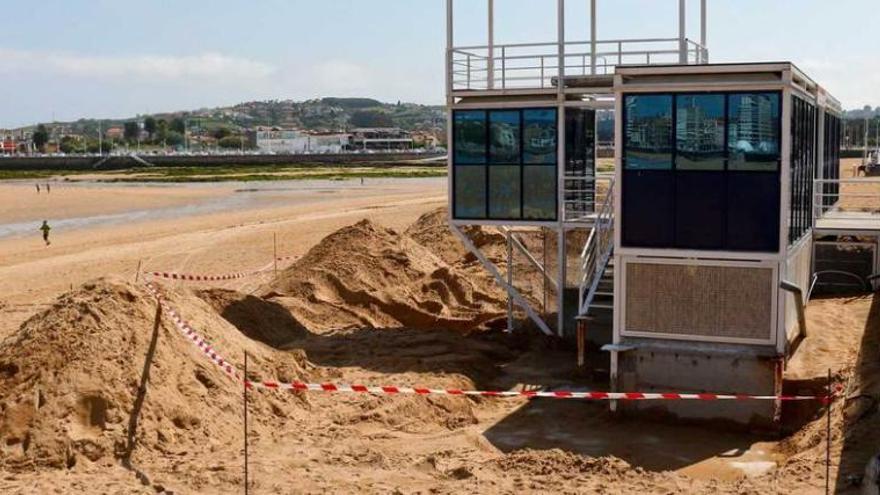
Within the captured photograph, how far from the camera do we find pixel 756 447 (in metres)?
14.8

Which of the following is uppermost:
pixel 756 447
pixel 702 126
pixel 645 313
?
pixel 702 126

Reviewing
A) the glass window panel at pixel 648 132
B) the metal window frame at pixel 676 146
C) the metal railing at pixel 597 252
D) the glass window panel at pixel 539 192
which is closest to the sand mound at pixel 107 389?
the metal railing at pixel 597 252

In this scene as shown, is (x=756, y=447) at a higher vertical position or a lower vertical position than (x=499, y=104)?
lower

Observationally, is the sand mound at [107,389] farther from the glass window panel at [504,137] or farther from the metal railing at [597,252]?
the glass window panel at [504,137]

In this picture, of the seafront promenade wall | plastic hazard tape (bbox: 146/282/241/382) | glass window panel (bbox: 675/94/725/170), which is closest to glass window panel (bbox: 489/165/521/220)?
glass window panel (bbox: 675/94/725/170)

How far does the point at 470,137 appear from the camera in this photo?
2103 cm

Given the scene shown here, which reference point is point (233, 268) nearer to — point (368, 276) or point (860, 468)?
point (368, 276)

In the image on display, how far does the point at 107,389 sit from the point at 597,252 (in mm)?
9423

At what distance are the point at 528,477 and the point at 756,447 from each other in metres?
4.11

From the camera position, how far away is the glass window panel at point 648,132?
1650cm

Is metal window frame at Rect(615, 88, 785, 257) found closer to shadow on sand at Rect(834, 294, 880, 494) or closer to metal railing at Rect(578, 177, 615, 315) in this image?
metal railing at Rect(578, 177, 615, 315)

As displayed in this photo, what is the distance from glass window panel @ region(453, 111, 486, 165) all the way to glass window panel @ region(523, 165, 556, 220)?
100 cm

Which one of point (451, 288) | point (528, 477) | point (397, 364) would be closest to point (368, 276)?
point (451, 288)

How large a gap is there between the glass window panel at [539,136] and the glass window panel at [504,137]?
0.59 feet
